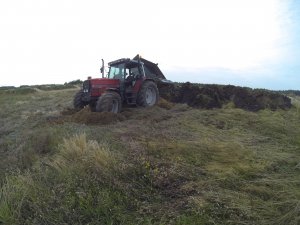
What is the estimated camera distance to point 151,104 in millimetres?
14977

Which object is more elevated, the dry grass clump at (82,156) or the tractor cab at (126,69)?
the tractor cab at (126,69)

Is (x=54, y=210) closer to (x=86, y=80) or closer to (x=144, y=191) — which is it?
(x=144, y=191)

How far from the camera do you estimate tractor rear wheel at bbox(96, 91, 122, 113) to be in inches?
498

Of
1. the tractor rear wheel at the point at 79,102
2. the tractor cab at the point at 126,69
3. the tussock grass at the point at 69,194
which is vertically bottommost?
the tussock grass at the point at 69,194

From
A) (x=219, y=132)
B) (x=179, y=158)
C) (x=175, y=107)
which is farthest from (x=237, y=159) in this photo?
(x=175, y=107)

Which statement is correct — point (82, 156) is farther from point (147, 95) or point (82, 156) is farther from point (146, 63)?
point (146, 63)

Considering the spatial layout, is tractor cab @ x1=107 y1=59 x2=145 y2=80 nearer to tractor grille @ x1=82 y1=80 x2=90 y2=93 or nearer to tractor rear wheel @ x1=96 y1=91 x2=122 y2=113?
tractor grille @ x1=82 y1=80 x2=90 y2=93

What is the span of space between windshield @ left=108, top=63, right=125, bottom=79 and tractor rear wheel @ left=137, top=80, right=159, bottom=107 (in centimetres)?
94

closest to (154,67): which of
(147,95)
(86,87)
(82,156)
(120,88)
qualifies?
(147,95)

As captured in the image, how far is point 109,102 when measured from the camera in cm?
1279

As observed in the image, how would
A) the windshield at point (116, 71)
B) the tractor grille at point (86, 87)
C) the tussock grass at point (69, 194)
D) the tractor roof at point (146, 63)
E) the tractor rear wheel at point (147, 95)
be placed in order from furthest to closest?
1. the windshield at point (116, 71)
2. the tractor roof at point (146, 63)
3. the tractor rear wheel at point (147, 95)
4. the tractor grille at point (86, 87)
5. the tussock grass at point (69, 194)

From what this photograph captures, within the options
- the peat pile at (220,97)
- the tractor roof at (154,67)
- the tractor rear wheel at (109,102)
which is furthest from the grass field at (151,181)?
the tractor roof at (154,67)

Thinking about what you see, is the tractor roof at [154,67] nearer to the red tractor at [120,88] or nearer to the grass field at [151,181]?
the red tractor at [120,88]

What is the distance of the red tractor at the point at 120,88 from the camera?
1317 cm
